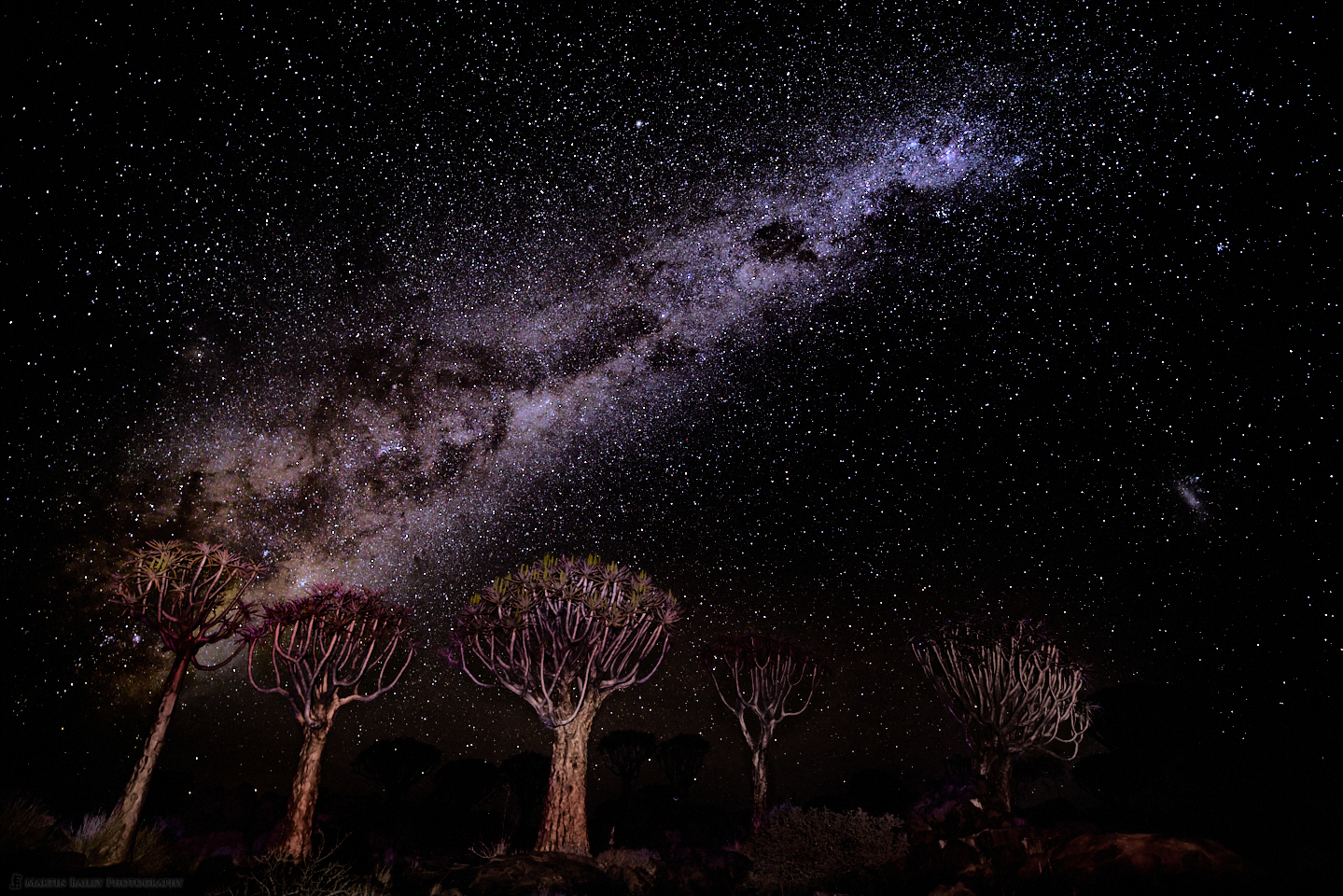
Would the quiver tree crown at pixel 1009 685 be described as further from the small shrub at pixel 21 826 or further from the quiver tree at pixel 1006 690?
the small shrub at pixel 21 826

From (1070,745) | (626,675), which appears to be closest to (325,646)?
(626,675)

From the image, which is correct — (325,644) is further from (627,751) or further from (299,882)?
(627,751)

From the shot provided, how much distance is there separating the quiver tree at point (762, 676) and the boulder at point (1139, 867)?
11716mm

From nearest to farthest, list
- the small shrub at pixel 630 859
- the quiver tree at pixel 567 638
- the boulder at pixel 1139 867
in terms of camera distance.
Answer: the boulder at pixel 1139 867
the small shrub at pixel 630 859
the quiver tree at pixel 567 638

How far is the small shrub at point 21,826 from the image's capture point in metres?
7.56

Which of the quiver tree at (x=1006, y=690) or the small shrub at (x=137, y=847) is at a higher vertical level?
the quiver tree at (x=1006, y=690)

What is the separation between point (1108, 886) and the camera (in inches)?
191

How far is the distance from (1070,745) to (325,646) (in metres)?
19.6

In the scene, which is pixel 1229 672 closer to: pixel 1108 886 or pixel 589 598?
pixel 1108 886

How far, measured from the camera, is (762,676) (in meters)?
17.0

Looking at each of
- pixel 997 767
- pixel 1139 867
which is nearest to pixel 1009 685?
pixel 997 767

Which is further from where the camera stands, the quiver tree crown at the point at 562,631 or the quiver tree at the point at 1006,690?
the quiver tree at the point at 1006,690

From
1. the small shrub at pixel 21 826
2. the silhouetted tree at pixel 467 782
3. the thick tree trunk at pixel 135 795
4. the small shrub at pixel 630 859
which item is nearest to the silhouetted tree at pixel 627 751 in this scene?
the silhouetted tree at pixel 467 782

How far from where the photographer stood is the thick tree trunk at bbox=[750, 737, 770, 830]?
47.6 feet
